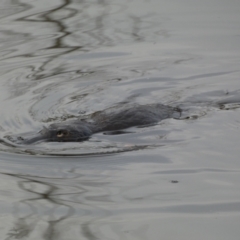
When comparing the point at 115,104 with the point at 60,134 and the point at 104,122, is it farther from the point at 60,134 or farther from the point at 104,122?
the point at 60,134

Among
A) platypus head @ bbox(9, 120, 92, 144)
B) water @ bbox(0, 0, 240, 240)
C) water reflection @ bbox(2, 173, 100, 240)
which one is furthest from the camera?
platypus head @ bbox(9, 120, 92, 144)

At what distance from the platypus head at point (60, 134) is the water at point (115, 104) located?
3.8 inches

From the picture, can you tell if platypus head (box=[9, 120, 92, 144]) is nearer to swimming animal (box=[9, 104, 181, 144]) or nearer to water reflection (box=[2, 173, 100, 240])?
swimming animal (box=[9, 104, 181, 144])

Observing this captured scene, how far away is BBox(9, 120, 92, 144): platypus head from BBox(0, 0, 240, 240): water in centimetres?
10

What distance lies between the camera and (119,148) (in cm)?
651

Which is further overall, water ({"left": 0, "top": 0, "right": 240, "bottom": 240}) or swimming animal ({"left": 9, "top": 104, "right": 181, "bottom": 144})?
swimming animal ({"left": 9, "top": 104, "right": 181, "bottom": 144})

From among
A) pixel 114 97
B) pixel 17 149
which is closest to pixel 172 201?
pixel 17 149

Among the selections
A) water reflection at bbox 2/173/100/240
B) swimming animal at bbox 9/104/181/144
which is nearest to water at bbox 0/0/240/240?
water reflection at bbox 2/173/100/240

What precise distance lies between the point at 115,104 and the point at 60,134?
4.92 feet

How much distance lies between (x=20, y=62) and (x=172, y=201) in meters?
5.30

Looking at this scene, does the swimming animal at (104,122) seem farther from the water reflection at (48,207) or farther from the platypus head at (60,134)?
the water reflection at (48,207)

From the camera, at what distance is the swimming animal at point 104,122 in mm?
6746

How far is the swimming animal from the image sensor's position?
6.75 metres

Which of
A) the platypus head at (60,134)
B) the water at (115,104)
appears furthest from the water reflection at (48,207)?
the platypus head at (60,134)
